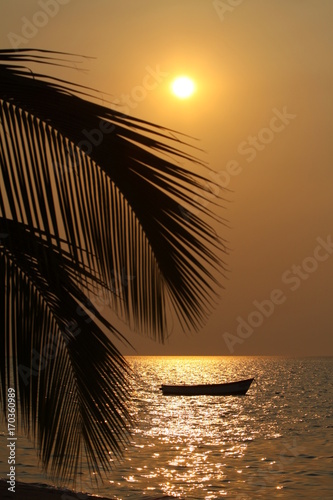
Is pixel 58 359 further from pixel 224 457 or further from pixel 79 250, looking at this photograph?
pixel 224 457

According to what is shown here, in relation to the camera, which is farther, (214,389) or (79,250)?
(214,389)

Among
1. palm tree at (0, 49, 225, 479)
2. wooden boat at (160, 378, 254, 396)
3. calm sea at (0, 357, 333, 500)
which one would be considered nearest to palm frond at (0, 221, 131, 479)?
palm tree at (0, 49, 225, 479)

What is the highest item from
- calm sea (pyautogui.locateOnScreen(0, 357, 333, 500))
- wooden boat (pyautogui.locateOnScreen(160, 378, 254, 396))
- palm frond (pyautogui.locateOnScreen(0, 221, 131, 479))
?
wooden boat (pyautogui.locateOnScreen(160, 378, 254, 396))

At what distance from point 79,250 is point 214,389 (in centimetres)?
6541

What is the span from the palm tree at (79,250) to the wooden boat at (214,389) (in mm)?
63821

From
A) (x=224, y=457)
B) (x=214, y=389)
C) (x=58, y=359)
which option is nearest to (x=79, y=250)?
(x=58, y=359)

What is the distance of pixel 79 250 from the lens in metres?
3.60

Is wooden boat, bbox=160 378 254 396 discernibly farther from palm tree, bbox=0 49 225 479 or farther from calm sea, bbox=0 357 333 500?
palm tree, bbox=0 49 225 479

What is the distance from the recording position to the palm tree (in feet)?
11.1

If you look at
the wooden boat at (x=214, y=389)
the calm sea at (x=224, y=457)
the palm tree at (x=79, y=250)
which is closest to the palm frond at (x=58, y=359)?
the palm tree at (x=79, y=250)

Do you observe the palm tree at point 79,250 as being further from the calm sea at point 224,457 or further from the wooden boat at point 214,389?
the wooden boat at point 214,389

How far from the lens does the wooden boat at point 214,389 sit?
67.7 m

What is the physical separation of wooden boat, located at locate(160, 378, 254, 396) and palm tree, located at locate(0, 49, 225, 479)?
63821 millimetres

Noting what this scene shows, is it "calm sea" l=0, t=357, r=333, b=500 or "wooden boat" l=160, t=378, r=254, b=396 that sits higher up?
"wooden boat" l=160, t=378, r=254, b=396
